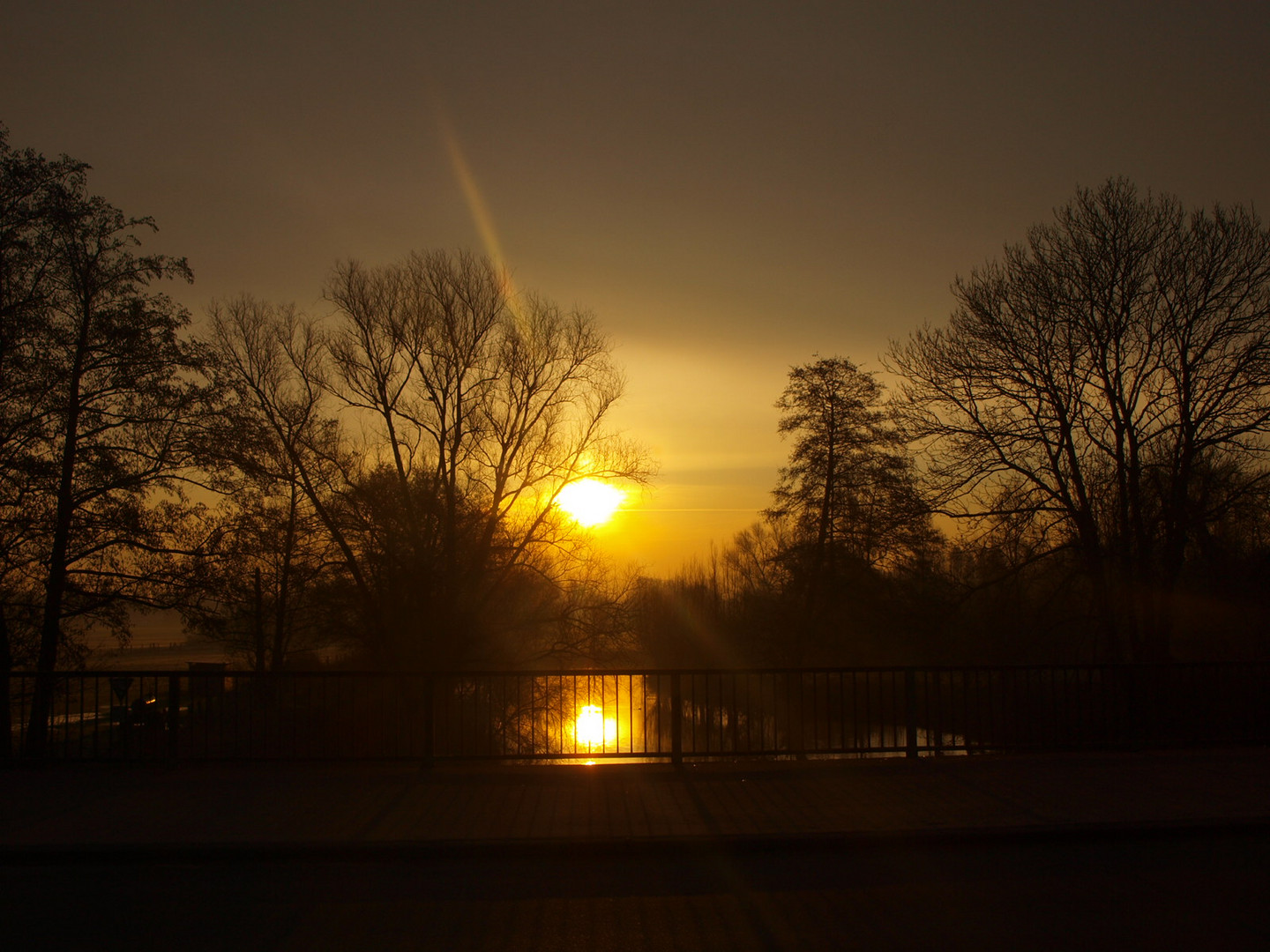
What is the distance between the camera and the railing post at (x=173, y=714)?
8906mm

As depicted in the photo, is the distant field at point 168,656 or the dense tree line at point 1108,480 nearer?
the dense tree line at point 1108,480

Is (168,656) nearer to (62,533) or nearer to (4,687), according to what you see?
(62,533)

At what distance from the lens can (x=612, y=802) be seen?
813 centimetres

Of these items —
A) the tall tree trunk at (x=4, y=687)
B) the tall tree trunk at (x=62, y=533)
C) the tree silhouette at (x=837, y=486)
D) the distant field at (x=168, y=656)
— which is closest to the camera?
the tall tree trunk at (x=4, y=687)

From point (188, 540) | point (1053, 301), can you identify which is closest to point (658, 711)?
point (188, 540)

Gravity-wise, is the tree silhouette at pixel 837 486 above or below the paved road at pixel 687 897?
above

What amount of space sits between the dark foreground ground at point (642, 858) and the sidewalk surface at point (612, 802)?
3 centimetres

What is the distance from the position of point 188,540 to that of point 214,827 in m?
10.5

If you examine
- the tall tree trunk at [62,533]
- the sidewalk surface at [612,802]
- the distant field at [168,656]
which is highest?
the tall tree trunk at [62,533]

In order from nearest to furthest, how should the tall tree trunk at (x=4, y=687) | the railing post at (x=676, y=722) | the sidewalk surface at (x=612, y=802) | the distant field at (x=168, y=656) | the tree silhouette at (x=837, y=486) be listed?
the sidewalk surface at (x=612, y=802), the railing post at (x=676, y=722), the tall tree trunk at (x=4, y=687), the tree silhouette at (x=837, y=486), the distant field at (x=168, y=656)

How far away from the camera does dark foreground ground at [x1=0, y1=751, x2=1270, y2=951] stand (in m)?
5.33

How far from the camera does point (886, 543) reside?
24469 mm

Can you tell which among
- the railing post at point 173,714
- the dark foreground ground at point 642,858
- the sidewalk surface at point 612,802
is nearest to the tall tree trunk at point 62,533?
the sidewalk surface at point 612,802

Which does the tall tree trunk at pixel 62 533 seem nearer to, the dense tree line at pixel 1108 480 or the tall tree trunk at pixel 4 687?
the tall tree trunk at pixel 4 687
